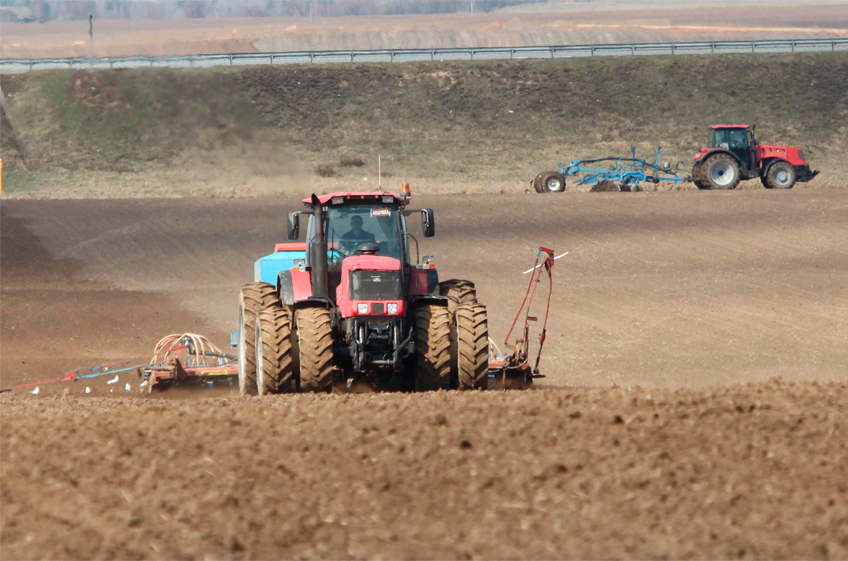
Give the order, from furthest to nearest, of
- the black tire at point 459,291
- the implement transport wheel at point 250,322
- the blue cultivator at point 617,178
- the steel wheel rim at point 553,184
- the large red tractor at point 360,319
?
the steel wheel rim at point 553,184
the blue cultivator at point 617,178
the black tire at point 459,291
the implement transport wheel at point 250,322
the large red tractor at point 360,319

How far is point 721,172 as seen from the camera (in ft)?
105

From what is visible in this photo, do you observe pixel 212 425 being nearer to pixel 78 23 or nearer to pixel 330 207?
pixel 330 207

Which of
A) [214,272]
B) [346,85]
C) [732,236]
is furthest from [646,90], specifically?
[214,272]

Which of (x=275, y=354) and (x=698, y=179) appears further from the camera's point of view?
(x=698, y=179)

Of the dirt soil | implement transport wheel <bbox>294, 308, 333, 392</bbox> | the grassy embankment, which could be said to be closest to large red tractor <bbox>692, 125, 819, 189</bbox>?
the grassy embankment

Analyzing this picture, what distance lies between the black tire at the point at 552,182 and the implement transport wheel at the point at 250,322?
22780mm

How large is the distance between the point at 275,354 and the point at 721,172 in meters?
25.1

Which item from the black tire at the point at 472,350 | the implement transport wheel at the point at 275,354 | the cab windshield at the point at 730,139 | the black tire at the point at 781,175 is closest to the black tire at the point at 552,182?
the cab windshield at the point at 730,139

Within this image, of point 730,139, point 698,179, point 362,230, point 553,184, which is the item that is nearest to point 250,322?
point 362,230

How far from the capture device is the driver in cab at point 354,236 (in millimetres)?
10734

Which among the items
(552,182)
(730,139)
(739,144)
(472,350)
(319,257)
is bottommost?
(472,350)

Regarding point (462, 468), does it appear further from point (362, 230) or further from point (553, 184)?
point (553, 184)

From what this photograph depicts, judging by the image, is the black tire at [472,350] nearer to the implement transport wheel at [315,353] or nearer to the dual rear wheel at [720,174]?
the implement transport wheel at [315,353]

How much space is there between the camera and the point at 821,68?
50.2 metres
